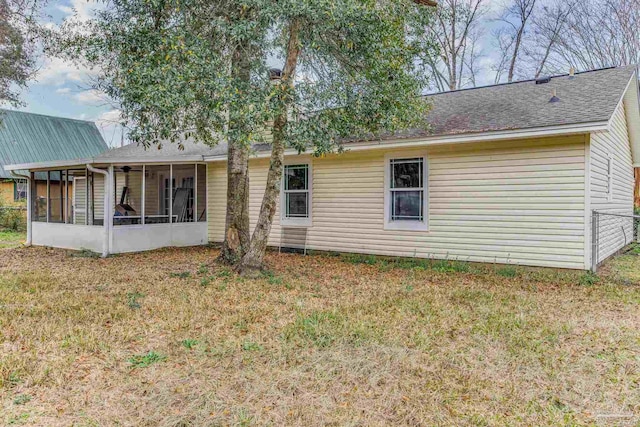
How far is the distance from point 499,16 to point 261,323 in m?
20.7

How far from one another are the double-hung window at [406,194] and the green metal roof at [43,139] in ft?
56.0

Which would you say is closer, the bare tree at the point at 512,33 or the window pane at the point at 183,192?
the window pane at the point at 183,192

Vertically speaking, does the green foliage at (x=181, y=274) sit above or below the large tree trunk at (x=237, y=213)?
below

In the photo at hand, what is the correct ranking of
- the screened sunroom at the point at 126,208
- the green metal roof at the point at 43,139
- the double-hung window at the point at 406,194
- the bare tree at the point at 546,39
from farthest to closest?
1. the green metal roof at the point at 43,139
2. the bare tree at the point at 546,39
3. the screened sunroom at the point at 126,208
4. the double-hung window at the point at 406,194

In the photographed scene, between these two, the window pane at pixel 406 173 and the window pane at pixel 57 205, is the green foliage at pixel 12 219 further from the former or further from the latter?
the window pane at pixel 406 173

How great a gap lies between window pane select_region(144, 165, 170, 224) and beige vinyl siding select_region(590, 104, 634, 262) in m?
9.79

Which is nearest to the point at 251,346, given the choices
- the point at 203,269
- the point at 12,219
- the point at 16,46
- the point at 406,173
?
the point at 203,269

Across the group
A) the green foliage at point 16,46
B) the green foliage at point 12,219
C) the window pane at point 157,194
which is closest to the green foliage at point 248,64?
the green foliage at point 16,46

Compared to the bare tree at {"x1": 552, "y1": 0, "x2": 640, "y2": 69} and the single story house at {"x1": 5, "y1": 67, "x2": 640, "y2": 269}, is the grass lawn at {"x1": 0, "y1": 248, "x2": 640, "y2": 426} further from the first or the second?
the bare tree at {"x1": 552, "y1": 0, "x2": 640, "y2": 69}

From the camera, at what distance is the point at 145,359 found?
366cm

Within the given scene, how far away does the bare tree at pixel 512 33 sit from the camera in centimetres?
1934

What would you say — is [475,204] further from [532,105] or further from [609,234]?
[609,234]

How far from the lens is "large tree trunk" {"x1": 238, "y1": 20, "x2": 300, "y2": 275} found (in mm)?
6457

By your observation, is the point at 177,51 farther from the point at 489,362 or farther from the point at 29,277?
the point at 489,362
